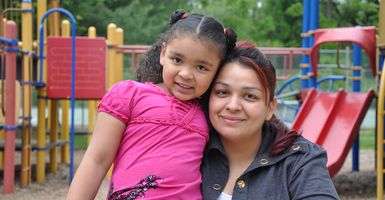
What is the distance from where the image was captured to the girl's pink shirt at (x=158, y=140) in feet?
6.01

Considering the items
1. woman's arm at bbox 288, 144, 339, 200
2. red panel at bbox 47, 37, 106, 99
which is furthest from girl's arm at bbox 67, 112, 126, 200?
red panel at bbox 47, 37, 106, 99

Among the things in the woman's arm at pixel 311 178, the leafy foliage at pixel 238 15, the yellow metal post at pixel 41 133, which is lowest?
the yellow metal post at pixel 41 133

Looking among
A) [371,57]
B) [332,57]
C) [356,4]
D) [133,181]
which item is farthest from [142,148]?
[356,4]

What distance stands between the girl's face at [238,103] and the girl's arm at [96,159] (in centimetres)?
31

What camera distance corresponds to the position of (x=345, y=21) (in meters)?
24.1

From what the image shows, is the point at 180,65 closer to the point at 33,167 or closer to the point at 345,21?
the point at 33,167

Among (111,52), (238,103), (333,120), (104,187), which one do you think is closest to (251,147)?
(238,103)

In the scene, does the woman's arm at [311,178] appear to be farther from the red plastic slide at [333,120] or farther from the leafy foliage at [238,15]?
the leafy foliage at [238,15]

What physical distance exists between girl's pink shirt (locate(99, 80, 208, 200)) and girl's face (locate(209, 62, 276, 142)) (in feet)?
0.39

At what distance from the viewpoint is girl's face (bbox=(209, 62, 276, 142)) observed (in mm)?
1777

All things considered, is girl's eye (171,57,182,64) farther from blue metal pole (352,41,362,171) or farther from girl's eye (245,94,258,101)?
blue metal pole (352,41,362,171)

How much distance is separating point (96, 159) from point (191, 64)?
0.40 metres

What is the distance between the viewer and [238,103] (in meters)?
1.77

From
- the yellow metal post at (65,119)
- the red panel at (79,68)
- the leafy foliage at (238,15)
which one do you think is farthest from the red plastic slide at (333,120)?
the leafy foliage at (238,15)
